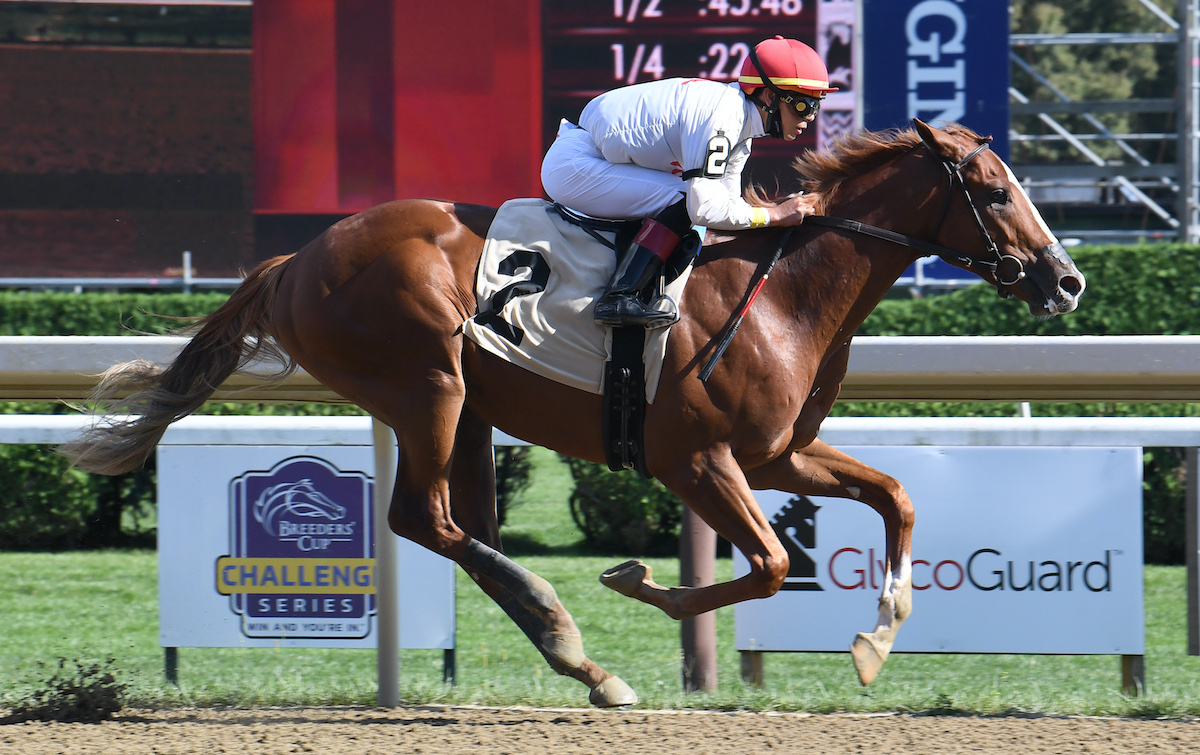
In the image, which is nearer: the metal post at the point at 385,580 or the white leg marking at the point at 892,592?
the white leg marking at the point at 892,592

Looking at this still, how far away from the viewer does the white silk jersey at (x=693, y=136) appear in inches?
139

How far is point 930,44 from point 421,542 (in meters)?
6.03

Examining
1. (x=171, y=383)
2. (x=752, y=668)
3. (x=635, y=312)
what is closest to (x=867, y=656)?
(x=752, y=668)

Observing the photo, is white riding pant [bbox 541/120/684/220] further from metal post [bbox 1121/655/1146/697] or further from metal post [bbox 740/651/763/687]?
metal post [bbox 1121/655/1146/697]

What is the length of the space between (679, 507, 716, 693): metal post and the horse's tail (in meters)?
1.39

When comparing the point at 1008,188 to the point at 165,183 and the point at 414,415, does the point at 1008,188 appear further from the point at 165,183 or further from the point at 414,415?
the point at 165,183

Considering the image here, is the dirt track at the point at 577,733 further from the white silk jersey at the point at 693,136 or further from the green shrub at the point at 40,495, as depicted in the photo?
the green shrub at the point at 40,495

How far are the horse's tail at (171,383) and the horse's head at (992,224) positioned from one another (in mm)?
1983

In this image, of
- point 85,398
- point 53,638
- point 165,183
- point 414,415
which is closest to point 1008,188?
point 414,415

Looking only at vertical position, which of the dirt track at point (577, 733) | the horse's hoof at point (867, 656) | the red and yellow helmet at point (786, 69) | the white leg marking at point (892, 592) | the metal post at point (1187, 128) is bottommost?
the dirt track at point (577, 733)

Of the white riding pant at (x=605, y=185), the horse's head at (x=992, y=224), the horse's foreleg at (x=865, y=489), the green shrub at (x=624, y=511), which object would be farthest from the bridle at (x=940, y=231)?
the green shrub at (x=624, y=511)

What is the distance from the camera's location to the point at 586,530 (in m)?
6.35

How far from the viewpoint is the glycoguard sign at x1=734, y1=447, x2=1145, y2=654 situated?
13.8ft

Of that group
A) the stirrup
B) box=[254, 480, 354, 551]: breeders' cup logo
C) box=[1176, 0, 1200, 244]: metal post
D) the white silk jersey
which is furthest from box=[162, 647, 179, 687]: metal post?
box=[1176, 0, 1200, 244]: metal post
